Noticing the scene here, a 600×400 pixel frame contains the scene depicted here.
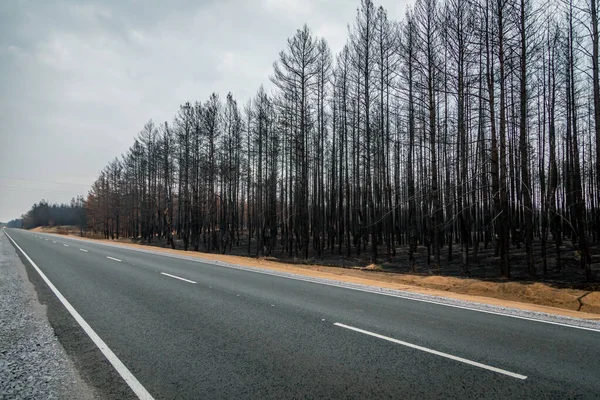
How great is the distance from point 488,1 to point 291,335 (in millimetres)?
17370

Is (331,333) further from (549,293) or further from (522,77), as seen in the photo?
(522,77)

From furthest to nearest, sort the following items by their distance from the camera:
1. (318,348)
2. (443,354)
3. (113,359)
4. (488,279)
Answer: (488,279), (318,348), (443,354), (113,359)

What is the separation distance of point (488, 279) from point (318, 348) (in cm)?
1294

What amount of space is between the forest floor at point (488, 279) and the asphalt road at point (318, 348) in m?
3.45

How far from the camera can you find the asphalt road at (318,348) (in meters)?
3.74

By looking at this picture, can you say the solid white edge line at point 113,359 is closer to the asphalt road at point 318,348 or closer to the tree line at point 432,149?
the asphalt road at point 318,348

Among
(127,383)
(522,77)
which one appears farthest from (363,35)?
(127,383)

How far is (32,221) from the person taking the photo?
145 metres

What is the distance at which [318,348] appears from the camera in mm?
4934

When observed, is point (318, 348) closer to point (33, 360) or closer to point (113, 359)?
point (113, 359)

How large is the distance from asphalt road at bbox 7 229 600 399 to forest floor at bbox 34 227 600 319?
345 centimetres

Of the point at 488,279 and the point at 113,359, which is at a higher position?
the point at 113,359

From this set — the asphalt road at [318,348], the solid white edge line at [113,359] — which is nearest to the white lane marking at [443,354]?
the asphalt road at [318,348]

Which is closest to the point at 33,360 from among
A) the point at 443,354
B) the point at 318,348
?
the point at 318,348
